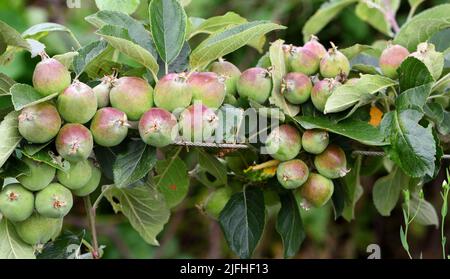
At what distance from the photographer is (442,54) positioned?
771 mm

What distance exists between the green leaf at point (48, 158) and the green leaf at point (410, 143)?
338 millimetres

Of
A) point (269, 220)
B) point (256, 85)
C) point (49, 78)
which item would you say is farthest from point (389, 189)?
point (269, 220)

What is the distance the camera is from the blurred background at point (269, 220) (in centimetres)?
190

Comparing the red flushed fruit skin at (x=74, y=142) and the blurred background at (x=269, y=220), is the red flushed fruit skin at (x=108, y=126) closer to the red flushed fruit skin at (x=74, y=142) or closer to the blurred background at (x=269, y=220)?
the red flushed fruit skin at (x=74, y=142)

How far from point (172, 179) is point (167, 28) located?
21cm

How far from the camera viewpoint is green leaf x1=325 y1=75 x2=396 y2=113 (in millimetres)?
726

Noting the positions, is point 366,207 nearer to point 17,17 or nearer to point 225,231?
point 17,17

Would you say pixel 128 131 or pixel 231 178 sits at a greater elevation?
pixel 128 131

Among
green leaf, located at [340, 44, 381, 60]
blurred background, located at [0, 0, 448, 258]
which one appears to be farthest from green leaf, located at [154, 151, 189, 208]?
blurred background, located at [0, 0, 448, 258]

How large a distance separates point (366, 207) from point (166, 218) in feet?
4.42

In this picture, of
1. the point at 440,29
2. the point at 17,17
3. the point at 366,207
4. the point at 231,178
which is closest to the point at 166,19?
the point at 231,178

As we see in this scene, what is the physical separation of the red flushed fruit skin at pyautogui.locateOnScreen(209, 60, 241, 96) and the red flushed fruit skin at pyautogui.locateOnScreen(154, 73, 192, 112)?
99mm

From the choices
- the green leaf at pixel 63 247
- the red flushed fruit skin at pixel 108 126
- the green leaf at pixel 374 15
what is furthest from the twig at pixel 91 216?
the green leaf at pixel 374 15

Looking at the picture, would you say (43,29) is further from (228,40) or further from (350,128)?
(350,128)
